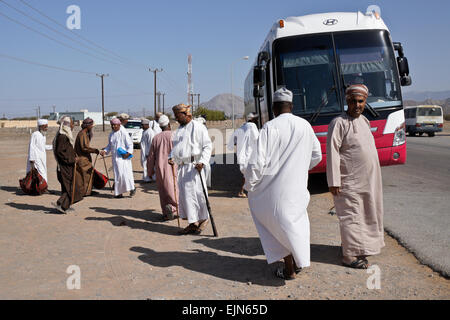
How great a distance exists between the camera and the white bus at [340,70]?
8.72 metres

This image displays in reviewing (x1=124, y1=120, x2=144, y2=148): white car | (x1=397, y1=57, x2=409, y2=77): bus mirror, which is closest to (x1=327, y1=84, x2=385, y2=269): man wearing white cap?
(x1=397, y1=57, x2=409, y2=77): bus mirror

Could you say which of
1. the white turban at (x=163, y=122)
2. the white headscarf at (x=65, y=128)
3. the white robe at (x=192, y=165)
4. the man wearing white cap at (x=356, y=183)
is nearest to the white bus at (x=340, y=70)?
the white turban at (x=163, y=122)

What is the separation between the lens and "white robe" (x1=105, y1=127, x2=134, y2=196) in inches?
387

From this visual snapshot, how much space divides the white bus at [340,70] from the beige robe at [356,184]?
4062 millimetres

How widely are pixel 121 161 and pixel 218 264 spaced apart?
5574 millimetres

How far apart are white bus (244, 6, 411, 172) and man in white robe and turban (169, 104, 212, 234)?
2945 mm

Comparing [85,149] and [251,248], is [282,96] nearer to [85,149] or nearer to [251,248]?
[251,248]

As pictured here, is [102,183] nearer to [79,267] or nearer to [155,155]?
[155,155]

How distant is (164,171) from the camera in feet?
24.6

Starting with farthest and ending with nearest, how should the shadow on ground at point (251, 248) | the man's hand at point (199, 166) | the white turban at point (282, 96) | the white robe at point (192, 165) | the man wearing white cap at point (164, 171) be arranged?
the man wearing white cap at point (164, 171) → the white robe at point (192, 165) → the man's hand at point (199, 166) → the shadow on ground at point (251, 248) → the white turban at point (282, 96)

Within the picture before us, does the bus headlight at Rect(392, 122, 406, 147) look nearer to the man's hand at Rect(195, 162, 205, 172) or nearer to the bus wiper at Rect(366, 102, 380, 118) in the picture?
the bus wiper at Rect(366, 102, 380, 118)

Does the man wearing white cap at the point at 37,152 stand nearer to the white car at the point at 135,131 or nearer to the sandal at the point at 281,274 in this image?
the sandal at the point at 281,274

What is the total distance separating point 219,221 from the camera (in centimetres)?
723

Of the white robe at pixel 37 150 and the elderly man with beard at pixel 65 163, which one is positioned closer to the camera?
the elderly man with beard at pixel 65 163
